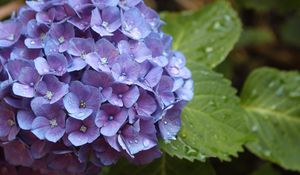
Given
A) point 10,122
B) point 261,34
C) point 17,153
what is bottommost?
point 261,34

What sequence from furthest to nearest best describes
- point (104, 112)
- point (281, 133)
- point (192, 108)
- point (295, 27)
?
point (295, 27) < point (281, 133) < point (192, 108) < point (104, 112)

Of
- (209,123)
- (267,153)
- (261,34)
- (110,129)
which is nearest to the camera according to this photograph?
(110,129)

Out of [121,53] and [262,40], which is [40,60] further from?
[262,40]

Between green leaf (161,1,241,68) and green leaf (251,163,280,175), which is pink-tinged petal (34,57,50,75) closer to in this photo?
green leaf (161,1,241,68)

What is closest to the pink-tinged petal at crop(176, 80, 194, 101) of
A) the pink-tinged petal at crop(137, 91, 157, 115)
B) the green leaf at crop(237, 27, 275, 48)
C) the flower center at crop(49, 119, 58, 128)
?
the pink-tinged petal at crop(137, 91, 157, 115)

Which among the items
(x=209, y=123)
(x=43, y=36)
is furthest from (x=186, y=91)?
(x=43, y=36)

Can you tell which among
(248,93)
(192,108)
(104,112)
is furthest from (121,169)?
(248,93)

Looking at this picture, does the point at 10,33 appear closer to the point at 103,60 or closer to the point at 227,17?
the point at 103,60
